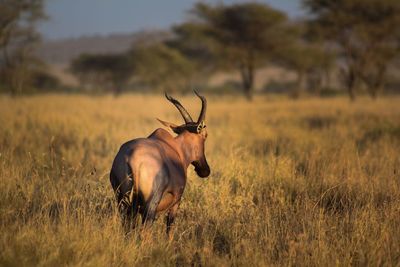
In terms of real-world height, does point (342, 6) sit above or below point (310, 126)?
above

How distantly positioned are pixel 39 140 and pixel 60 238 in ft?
20.0

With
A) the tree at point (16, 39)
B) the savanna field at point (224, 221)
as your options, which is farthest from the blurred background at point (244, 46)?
the savanna field at point (224, 221)

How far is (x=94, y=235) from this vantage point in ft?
11.1

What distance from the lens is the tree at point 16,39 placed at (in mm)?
24078

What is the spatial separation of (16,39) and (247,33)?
14161 millimetres

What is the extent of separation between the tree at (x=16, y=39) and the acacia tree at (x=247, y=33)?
11697mm

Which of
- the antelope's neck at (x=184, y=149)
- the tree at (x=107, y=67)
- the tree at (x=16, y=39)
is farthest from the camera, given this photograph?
the tree at (x=107, y=67)

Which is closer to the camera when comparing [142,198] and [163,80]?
[142,198]

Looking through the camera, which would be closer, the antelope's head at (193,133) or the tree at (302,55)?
the antelope's head at (193,133)

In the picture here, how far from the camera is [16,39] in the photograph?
26.2 m

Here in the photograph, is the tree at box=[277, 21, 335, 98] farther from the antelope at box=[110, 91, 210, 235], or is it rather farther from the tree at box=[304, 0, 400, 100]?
the antelope at box=[110, 91, 210, 235]

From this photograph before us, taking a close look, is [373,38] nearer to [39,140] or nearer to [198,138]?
[39,140]

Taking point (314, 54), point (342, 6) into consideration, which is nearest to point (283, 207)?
point (342, 6)

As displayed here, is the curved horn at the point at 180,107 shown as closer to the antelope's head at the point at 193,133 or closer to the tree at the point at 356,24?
the antelope's head at the point at 193,133
